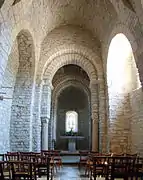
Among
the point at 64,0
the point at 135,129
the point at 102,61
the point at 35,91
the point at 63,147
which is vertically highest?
the point at 64,0

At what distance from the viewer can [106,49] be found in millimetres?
11406

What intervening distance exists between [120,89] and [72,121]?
13601mm

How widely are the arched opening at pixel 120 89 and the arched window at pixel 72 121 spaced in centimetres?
1326

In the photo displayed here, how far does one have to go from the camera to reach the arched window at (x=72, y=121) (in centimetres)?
2416

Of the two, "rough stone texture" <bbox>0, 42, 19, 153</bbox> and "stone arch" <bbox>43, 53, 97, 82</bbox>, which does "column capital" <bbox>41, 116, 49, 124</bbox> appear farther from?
"rough stone texture" <bbox>0, 42, 19, 153</bbox>

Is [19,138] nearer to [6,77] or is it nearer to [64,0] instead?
[6,77]

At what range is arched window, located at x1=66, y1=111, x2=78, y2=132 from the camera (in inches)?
951

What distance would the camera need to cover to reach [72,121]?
2444cm

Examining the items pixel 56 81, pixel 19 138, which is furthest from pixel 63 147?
pixel 19 138

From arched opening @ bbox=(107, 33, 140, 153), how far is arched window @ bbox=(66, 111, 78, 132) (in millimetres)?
13259

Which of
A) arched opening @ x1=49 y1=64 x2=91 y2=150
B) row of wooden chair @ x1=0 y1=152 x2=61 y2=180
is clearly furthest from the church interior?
arched opening @ x1=49 y1=64 x2=91 y2=150

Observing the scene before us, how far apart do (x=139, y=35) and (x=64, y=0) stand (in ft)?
16.9

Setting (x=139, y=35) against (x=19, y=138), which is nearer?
(x=139, y=35)

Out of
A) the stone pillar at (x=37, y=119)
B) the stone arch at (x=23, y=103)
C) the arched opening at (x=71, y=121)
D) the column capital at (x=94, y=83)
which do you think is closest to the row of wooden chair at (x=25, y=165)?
the stone arch at (x=23, y=103)
